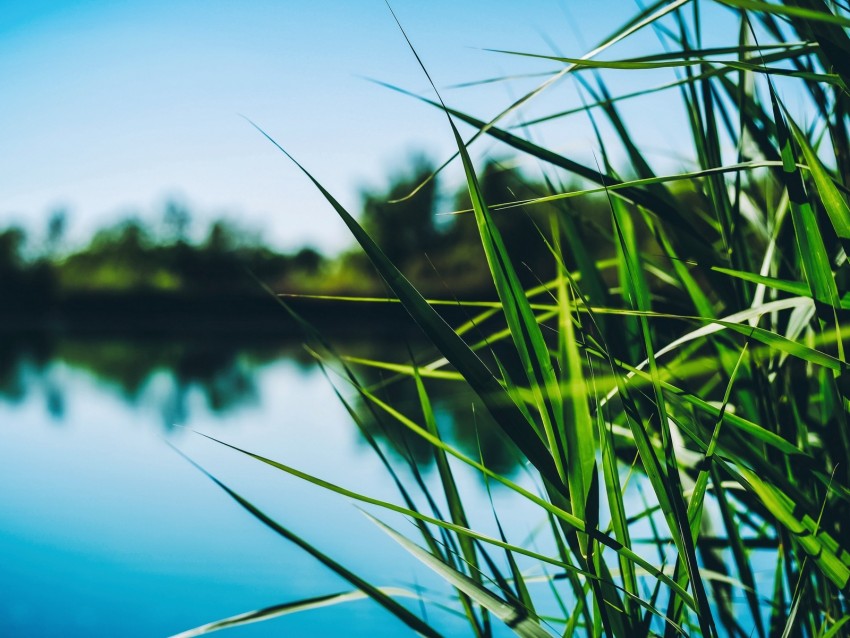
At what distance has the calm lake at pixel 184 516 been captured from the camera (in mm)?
1699

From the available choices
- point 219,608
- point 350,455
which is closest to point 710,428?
point 219,608

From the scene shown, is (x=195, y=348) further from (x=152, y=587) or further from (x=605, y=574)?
(x=605, y=574)

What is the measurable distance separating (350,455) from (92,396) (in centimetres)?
269

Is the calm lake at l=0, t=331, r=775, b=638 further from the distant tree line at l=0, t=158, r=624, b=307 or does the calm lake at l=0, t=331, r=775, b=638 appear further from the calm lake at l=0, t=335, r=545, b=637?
the distant tree line at l=0, t=158, r=624, b=307

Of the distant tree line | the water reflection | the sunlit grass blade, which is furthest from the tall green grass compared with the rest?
the distant tree line

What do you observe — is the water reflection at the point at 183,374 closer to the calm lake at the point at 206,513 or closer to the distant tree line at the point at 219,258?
the calm lake at the point at 206,513

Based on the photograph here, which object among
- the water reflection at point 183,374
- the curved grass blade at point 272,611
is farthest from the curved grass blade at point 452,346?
the water reflection at point 183,374

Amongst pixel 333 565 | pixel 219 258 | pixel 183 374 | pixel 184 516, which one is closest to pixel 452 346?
pixel 333 565

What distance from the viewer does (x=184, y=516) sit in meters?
2.45

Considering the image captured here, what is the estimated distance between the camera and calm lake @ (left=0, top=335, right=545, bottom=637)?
170 cm

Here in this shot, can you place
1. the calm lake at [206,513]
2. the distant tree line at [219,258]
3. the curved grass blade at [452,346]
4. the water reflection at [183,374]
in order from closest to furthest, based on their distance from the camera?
the curved grass blade at [452,346] → the calm lake at [206,513] → the water reflection at [183,374] → the distant tree line at [219,258]

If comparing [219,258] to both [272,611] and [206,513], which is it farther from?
[272,611]

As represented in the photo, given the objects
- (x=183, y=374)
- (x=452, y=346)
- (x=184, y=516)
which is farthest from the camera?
(x=183, y=374)

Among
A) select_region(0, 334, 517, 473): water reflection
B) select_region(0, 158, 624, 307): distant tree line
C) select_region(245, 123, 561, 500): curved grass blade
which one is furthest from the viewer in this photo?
select_region(0, 158, 624, 307): distant tree line
